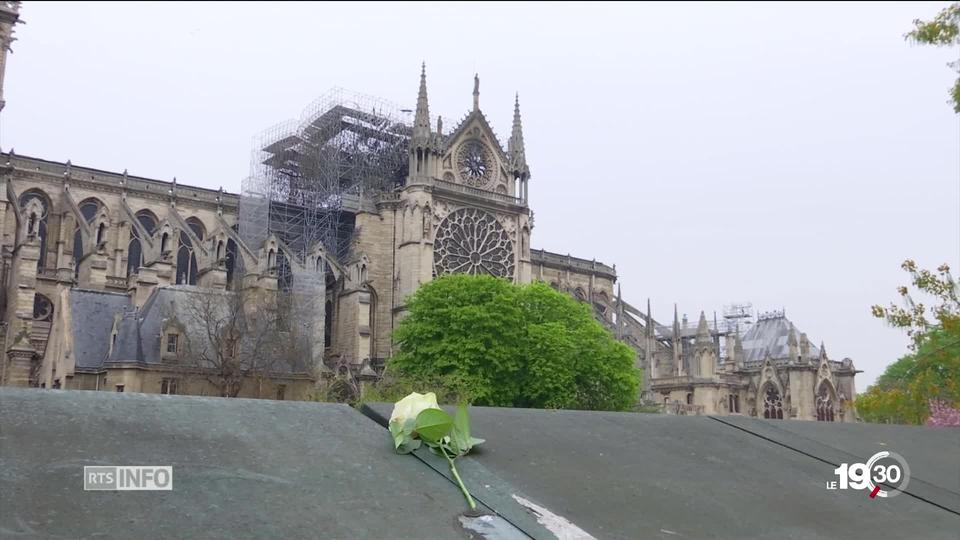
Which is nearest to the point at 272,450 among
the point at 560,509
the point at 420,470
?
the point at 420,470

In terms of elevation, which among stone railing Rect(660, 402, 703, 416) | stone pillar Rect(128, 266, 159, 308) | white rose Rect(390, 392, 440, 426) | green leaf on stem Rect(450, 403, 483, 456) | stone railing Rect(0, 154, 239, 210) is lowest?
stone railing Rect(660, 402, 703, 416)

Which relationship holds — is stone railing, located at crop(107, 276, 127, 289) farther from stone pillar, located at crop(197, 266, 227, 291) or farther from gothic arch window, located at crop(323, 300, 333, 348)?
gothic arch window, located at crop(323, 300, 333, 348)

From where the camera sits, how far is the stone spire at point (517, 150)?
5306cm

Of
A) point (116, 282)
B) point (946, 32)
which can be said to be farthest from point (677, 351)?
point (946, 32)

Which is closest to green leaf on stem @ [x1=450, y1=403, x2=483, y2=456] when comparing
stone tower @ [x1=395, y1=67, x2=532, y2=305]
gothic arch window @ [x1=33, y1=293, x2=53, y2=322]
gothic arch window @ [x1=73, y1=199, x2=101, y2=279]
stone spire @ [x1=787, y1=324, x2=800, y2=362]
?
gothic arch window @ [x1=33, y1=293, x2=53, y2=322]

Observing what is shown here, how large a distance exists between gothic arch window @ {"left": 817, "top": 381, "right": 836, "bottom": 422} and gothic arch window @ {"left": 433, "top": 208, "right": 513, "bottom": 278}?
2419cm

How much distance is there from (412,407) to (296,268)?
39.6 m

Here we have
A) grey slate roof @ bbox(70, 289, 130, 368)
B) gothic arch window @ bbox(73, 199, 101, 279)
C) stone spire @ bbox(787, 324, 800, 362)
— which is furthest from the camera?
stone spire @ bbox(787, 324, 800, 362)

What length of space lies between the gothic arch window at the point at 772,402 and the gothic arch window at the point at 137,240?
39311mm

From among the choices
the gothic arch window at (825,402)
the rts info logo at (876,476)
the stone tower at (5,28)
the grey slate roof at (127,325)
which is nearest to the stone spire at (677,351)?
the gothic arch window at (825,402)

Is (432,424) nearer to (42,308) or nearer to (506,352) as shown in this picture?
(506,352)

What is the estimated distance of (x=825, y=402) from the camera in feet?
198

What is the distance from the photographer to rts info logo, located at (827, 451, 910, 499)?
14.3ft

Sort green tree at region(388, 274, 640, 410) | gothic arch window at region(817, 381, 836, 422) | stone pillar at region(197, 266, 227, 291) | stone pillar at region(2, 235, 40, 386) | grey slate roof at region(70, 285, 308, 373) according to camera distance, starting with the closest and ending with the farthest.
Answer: grey slate roof at region(70, 285, 308, 373)
stone pillar at region(2, 235, 40, 386)
green tree at region(388, 274, 640, 410)
stone pillar at region(197, 266, 227, 291)
gothic arch window at region(817, 381, 836, 422)
